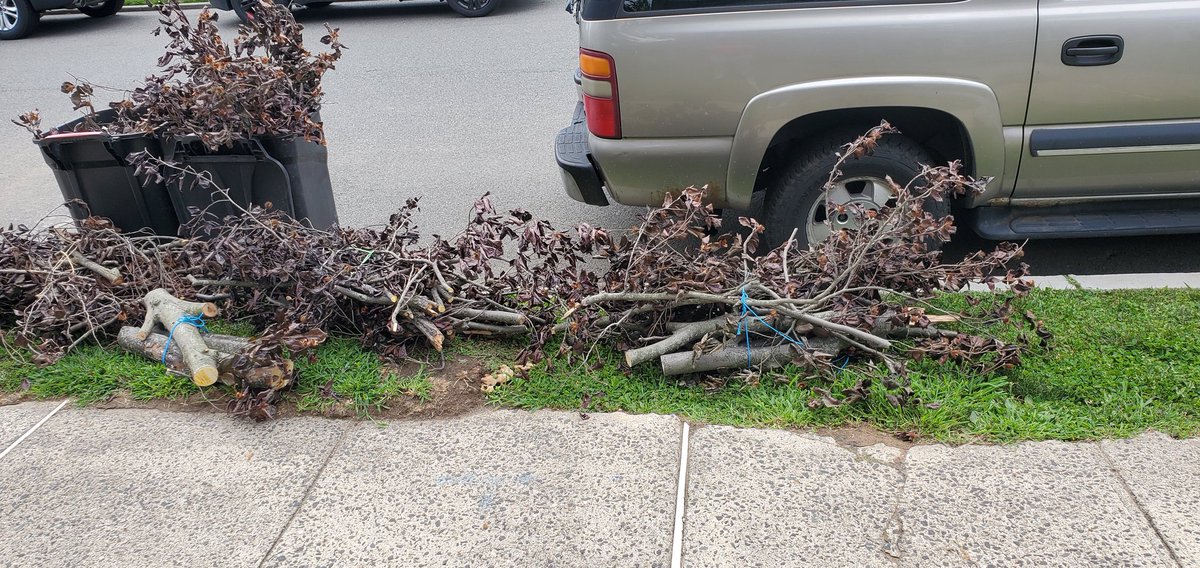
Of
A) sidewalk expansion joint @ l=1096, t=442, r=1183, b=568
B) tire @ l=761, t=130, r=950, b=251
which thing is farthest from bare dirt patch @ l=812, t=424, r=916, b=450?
tire @ l=761, t=130, r=950, b=251

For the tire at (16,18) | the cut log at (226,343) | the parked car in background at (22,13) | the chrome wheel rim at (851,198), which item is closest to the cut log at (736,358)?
the chrome wheel rim at (851,198)

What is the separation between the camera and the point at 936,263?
3.74m

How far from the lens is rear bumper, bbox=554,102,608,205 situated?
440 centimetres

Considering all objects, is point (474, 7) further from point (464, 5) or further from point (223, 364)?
point (223, 364)

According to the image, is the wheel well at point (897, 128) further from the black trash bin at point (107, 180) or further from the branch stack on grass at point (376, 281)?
the black trash bin at point (107, 180)

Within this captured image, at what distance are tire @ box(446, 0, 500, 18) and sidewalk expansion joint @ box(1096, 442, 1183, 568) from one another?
34.5 ft

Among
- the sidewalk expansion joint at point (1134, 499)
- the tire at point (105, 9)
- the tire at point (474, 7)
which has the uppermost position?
the sidewalk expansion joint at point (1134, 499)

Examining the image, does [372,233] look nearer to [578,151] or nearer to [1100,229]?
[578,151]

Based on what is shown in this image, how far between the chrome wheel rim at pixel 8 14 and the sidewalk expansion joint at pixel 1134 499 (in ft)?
47.1

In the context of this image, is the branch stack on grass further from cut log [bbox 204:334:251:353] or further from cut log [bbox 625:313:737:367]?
cut log [bbox 625:313:737:367]

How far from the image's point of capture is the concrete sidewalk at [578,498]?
274cm

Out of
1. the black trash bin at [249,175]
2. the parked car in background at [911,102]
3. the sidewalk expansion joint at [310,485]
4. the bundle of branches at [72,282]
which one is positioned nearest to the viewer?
the sidewalk expansion joint at [310,485]

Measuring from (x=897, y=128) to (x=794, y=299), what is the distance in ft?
3.71

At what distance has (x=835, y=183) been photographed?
415 cm
